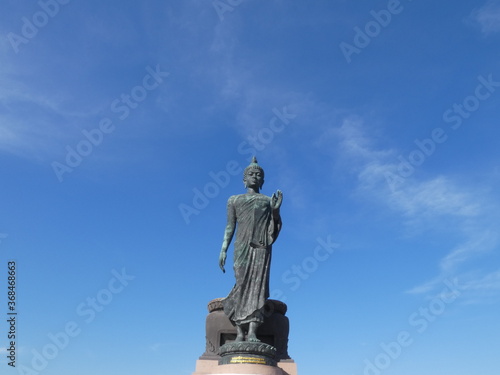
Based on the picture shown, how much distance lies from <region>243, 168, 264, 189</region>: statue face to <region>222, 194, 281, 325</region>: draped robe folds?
0.34m

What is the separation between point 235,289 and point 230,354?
1.56 m

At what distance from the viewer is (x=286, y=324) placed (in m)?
12.2

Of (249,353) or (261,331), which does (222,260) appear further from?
(249,353)

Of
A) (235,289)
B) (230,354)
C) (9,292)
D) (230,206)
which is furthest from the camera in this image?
(9,292)

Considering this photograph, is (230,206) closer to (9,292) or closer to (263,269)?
(263,269)

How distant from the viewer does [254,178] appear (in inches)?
512

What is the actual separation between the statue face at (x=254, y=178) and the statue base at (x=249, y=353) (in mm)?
4112

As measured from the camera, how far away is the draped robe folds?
11.5 metres

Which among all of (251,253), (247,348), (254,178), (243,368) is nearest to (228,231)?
(251,253)

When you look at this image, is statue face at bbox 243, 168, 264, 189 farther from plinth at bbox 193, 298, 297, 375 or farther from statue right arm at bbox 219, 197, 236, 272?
plinth at bbox 193, 298, 297, 375

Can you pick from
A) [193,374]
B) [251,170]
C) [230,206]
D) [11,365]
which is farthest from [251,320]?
[11,365]

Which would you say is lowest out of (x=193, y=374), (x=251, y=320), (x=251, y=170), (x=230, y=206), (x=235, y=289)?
(x=193, y=374)

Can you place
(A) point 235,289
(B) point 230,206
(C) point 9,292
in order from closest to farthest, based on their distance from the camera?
(A) point 235,289
(B) point 230,206
(C) point 9,292

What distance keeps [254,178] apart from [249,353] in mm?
4463
